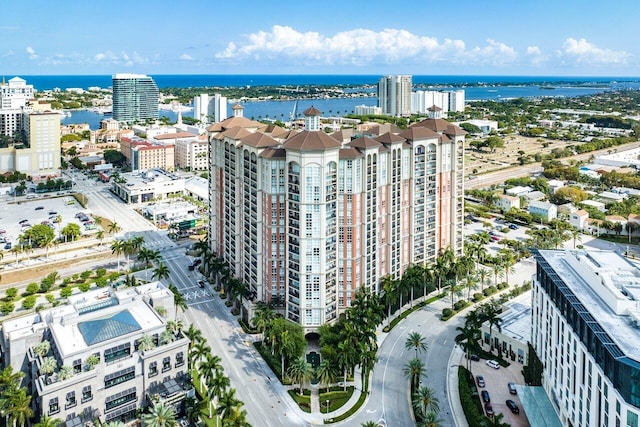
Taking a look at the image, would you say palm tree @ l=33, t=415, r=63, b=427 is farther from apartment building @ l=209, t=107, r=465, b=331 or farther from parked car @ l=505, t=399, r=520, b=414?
parked car @ l=505, t=399, r=520, b=414

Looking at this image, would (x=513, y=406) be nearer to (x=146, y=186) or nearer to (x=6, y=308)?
(x=6, y=308)

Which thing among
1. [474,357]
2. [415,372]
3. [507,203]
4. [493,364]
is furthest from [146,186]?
[493,364]

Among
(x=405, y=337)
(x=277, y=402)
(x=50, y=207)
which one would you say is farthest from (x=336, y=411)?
(x=50, y=207)

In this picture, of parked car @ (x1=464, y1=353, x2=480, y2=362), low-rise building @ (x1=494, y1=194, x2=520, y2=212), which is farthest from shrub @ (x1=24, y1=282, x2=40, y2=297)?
low-rise building @ (x1=494, y1=194, x2=520, y2=212)

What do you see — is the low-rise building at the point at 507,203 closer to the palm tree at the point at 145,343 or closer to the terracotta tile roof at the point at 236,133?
the terracotta tile roof at the point at 236,133

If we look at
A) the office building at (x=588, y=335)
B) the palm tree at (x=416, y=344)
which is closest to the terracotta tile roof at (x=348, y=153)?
the palm tree at (x=416, y=344)

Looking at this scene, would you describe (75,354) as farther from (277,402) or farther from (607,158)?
(607,158)
